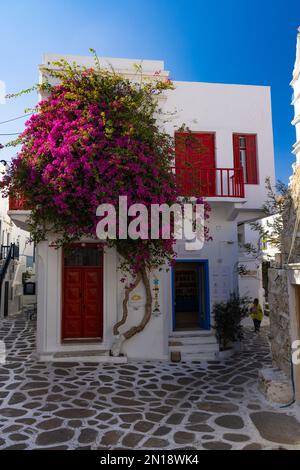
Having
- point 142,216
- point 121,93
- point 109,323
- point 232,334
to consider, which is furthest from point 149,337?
point 121,93

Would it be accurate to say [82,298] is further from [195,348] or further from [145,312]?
[195,348]

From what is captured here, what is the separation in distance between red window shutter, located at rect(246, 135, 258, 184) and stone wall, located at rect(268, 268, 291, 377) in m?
5.42

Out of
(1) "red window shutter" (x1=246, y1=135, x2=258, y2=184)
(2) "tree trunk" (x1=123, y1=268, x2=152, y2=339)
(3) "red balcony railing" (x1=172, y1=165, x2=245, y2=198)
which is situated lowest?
(2) "tree trunk" (x1=123, y1=268, x2=152, y2=339)

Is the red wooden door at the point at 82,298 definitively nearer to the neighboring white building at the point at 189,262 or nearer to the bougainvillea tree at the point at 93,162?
the neighboring white building at the point at 189,262

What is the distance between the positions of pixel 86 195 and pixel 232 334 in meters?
5.92

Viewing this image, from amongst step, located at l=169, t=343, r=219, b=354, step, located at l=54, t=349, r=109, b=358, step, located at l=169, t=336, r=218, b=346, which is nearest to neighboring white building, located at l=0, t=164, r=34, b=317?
step, located at l=54, t=349, r=109, b=358

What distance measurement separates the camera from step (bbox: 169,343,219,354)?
34.2ft

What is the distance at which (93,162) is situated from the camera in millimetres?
8977

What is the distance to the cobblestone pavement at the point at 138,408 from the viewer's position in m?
5.31

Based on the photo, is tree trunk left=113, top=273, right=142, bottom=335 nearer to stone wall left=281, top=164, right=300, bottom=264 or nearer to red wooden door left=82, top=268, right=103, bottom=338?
red wooden door left=82, top=268, right=103, bottom=338

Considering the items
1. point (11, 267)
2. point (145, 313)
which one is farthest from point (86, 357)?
point (11, 267)

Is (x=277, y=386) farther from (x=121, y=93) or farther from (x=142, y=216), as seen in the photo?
(x=121, y=93)

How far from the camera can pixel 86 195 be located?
898cm

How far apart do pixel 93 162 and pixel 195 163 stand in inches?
172
